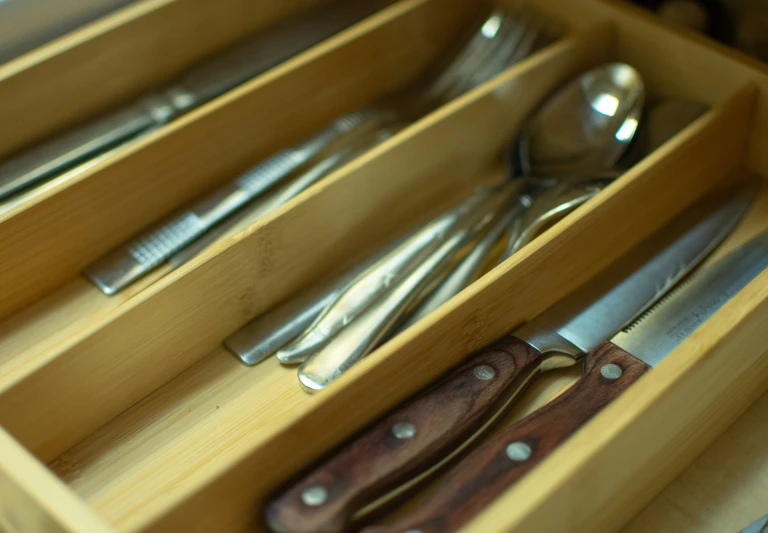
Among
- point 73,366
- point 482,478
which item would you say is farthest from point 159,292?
point 482,478

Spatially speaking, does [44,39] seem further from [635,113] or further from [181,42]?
[635,113]

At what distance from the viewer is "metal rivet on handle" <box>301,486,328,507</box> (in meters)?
0.59

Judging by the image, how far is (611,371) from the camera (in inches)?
27.2

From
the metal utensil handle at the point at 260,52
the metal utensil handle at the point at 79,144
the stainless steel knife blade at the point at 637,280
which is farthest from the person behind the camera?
the metal utensil handle at the point at 260,52

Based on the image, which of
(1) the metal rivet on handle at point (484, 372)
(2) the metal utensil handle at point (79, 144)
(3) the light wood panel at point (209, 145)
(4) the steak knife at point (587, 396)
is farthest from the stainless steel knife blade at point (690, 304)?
(2) the metal utensil handle at point (79, 144)

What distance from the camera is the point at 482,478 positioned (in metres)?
0.60

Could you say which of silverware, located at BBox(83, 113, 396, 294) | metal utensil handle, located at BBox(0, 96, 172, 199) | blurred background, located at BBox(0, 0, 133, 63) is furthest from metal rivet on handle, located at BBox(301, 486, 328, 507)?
blurred background, located at BBox(0, 0, 133, 63)

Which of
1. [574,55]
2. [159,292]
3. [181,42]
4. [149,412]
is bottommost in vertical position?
[149,412]

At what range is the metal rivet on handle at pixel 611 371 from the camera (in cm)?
69

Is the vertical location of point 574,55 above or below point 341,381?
above

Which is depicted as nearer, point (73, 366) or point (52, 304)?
point (73, 366)

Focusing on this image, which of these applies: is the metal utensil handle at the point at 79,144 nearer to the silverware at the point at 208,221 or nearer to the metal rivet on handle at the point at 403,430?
the silverware at the point at 208,221

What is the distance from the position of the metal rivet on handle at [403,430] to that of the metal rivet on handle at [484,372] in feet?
0.25

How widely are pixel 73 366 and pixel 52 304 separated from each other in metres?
0.16
